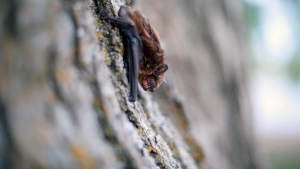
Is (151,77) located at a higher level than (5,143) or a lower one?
higher

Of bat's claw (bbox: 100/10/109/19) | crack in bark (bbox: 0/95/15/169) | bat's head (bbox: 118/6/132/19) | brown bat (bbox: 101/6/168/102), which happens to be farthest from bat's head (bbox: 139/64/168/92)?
crack in bark (bbox: 0/95/15/169)

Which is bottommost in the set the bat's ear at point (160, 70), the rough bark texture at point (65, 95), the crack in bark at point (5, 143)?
the crack in bark at point (5, 143)

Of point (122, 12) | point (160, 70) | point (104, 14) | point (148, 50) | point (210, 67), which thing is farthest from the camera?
point (210, 67)

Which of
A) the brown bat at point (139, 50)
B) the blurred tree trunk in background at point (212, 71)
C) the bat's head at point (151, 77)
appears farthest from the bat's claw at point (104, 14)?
the blurred tree trunk in background at point (212, 71)

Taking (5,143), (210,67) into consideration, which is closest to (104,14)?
(5,143)

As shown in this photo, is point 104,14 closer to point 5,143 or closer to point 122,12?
point 122,12

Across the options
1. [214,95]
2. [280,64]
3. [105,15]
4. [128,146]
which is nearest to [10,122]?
[128,146]

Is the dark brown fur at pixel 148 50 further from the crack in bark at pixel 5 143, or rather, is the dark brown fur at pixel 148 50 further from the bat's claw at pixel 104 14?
the crack in bark at pixel 5 143
